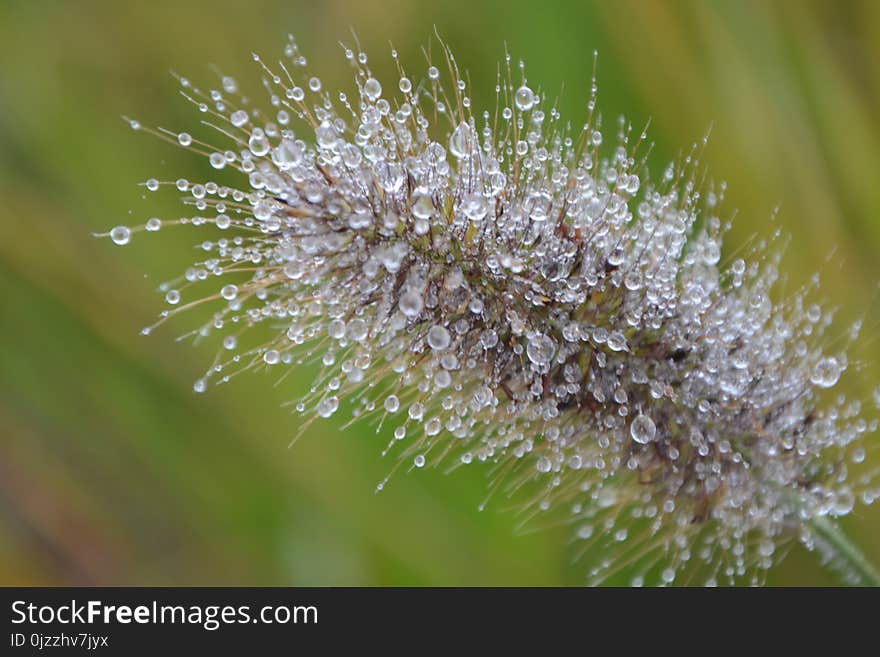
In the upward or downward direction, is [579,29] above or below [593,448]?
above

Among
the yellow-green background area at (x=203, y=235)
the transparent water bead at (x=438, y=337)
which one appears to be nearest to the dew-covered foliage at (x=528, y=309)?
the transparent water bead at (x=438, y=337)

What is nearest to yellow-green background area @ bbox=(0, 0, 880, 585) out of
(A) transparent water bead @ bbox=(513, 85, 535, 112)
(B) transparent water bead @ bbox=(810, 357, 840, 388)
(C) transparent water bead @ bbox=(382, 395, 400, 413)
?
(B) transparent water bead @ bbox=(810, 357, 840, 388)

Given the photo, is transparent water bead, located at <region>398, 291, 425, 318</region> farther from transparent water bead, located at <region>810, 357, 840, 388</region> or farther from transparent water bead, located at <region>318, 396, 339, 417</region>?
transparent water bead, located at <region>810, 357, 840, 388</region>

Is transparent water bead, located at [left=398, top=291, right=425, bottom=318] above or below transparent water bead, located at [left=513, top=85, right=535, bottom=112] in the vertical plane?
below

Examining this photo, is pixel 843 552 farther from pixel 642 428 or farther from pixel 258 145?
pixel 258 145

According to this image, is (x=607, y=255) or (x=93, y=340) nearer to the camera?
(x=607, y=255)

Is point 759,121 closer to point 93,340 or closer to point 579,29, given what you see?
point 579,29

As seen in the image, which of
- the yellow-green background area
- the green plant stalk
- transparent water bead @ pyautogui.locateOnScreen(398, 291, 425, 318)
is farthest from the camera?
the yellow-green background area
